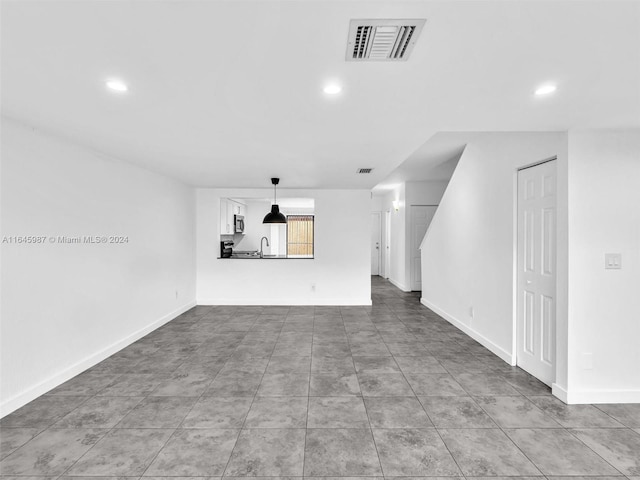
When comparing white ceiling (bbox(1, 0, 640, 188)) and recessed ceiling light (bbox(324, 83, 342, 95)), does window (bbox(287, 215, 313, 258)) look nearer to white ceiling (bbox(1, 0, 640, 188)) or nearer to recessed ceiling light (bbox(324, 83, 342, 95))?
white ceiling (bbox(1, 0, 640, 188))

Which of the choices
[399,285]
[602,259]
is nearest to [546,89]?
[602,259]

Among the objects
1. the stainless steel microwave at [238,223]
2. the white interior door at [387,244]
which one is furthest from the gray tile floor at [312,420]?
the white interior door at [387,244]

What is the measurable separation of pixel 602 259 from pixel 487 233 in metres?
1.38

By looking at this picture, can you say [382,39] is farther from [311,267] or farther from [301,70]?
[311,267]

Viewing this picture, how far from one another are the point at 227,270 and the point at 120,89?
4.78 metres

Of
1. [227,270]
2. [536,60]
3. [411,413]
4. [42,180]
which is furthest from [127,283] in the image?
[536,60]

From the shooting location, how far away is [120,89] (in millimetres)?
2037

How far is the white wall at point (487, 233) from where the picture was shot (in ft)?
10.7

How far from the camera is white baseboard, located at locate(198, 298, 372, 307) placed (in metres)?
6.54

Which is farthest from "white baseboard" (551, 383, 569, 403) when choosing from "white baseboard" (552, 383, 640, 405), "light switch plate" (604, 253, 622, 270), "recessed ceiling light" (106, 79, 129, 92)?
"recessed ceiling light" (106, 79, 129, 92)

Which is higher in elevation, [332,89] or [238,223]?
[332,89]

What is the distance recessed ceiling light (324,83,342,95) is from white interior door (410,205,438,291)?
245 inches

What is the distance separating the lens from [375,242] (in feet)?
36.1

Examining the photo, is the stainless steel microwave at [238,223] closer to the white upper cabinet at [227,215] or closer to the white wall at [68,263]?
the white upper cabinet at [227,215]
